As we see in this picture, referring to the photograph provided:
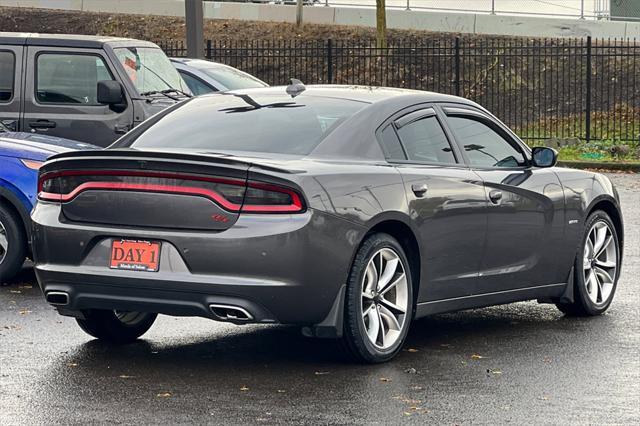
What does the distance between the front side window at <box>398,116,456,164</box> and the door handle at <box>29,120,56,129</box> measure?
681cm

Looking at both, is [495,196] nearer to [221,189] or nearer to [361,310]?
[361,310]

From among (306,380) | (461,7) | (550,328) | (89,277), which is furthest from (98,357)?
(461,7)

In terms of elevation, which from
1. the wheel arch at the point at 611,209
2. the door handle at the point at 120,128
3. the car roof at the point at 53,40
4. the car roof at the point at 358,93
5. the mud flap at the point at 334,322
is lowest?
the mud flap at the point at 334,322

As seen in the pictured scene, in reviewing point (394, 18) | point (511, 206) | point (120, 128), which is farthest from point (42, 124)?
point (394, 18)

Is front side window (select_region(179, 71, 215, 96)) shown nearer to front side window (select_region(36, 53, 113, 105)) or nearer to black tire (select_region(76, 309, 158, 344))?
front side window (select_region(36, 53, 113, 105))

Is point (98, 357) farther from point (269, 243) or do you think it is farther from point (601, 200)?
point (601, 200)

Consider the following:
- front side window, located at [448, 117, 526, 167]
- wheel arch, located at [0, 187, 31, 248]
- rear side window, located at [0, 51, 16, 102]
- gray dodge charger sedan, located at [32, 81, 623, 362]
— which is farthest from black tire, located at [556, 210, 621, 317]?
rear side window, located at [0, 51, 16, 102]

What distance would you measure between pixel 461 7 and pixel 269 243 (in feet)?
105

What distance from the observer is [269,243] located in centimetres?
738

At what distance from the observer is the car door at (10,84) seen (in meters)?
14.6

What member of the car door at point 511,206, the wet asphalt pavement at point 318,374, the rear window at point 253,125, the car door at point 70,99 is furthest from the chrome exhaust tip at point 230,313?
the car door at point 70,99

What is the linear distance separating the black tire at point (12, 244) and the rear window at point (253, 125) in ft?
9.06

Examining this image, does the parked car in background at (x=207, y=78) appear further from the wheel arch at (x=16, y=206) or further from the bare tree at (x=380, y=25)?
the bare tree at (x=380, y=25)

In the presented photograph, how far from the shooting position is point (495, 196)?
8.88 metres
